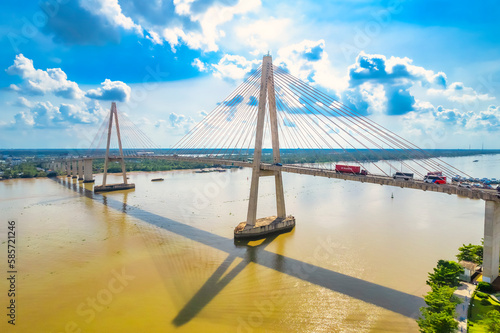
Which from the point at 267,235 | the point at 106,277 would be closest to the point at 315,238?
the point at 267,235

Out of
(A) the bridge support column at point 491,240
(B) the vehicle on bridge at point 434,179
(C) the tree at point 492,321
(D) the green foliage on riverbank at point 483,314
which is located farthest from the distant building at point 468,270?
(B) the vehicle on bridge at point 434,179

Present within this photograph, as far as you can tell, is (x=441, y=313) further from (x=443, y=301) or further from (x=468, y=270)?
(x=468, y=270)

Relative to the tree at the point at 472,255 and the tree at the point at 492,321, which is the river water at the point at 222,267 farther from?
the tree at the point at 492,321

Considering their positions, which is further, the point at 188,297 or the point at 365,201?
the point at 365,201

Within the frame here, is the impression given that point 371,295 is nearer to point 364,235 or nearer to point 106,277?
point 364,235

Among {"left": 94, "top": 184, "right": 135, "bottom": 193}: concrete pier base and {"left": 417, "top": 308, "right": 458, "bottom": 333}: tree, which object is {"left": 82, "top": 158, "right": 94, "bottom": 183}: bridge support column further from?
{"left": 417, "top": 308, "right": 458, "bottom": 333}: tree

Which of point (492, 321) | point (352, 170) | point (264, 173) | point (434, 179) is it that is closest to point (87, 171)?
point (264, 173)
